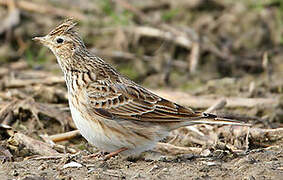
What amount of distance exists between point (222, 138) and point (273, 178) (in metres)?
2.00

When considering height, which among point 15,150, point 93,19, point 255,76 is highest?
point 93,19

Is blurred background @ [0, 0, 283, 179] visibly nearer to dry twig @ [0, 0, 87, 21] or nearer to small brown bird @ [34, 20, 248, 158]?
dry twig @ [0, 0, 87, 21]

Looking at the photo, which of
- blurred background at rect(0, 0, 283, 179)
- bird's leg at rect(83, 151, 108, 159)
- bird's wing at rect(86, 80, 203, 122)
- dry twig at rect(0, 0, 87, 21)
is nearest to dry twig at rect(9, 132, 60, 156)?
bird's leg at rect(83, 151, 108, 159)

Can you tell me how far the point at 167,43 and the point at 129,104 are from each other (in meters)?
5.19

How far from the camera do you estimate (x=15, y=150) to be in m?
6.70

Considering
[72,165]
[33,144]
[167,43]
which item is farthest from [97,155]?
[167,43]

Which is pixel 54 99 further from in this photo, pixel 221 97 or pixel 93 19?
pixel 93 19

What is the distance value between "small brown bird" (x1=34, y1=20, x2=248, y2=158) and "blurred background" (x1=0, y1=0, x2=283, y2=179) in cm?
252

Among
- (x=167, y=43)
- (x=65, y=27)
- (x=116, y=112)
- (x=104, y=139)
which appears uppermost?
(x=65, y=27)

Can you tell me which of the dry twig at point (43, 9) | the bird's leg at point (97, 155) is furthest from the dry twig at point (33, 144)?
the dry twig at point (43, 9)

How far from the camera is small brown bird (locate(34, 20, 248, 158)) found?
6082 millimetres

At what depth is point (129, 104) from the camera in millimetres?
6359

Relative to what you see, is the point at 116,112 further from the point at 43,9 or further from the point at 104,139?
the point at 43,9

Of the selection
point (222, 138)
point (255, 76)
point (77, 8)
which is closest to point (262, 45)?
point (255, 76)
